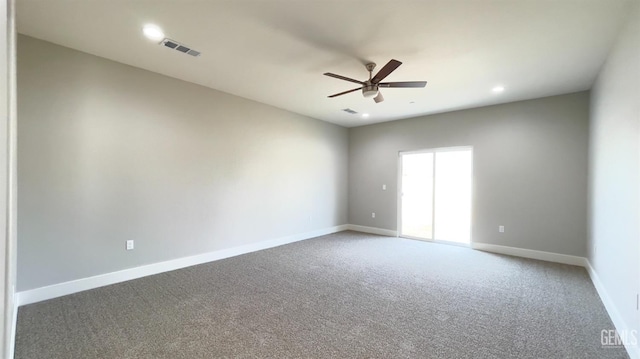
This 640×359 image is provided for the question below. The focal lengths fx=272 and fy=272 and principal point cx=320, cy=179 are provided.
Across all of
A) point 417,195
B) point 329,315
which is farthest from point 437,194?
point 329,315

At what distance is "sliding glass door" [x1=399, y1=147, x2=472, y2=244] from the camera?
5.48 m

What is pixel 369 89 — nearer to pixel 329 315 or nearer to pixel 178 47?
pixel 178 47

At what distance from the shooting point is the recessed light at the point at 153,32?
2.66 metres

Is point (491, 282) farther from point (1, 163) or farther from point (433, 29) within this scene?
point (1, 163)

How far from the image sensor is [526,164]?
15.6 feet

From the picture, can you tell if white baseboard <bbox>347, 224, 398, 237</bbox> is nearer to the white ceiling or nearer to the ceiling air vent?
the white ceiling

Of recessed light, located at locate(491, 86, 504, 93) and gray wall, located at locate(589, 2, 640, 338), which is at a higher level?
recessed light, located at locate(491, 86, 504, 93)

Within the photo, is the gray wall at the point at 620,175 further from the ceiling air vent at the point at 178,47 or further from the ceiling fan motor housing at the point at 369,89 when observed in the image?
the ceiling air vent at the point at 178,47

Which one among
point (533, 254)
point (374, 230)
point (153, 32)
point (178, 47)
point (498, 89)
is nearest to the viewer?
point (153, 32)

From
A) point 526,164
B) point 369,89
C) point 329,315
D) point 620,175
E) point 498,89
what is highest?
point 498,89

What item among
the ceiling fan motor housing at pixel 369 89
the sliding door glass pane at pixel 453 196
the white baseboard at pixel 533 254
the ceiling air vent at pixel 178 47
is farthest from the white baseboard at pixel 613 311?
the ceiling air vent at pixel 178 47

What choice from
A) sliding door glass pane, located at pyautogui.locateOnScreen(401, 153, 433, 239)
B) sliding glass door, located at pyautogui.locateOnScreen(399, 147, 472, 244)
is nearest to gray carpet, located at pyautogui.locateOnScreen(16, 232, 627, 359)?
sliding glass door, located at pyautogui.locateOnScreen(399, 147, 472, 244)

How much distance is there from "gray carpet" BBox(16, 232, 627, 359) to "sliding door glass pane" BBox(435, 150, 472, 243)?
1.40 metres

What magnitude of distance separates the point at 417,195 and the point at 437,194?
1.46 ft
